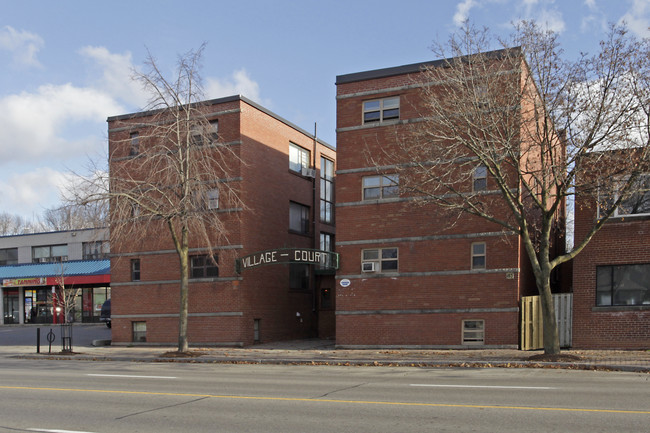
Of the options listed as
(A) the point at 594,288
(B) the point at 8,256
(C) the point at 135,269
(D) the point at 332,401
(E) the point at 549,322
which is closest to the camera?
(D) the point at 332,401

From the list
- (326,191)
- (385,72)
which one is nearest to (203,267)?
(326,191)

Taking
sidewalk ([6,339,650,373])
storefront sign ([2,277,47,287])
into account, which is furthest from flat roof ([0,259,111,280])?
sidewalk ([6,339,650,373])

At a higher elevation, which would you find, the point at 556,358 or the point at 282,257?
the point at 282,257

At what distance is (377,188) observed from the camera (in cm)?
2389

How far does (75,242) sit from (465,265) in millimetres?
41337

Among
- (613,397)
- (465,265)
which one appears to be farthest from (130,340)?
(613,397)

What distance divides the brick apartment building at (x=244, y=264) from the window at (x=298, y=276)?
0.17 ft

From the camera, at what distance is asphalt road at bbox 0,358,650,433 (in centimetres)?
877

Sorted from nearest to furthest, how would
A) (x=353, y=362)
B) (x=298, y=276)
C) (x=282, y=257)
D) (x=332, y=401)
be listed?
(x=332, y=401) → (x=353, y=362) → (x=282, y=257) → (x=298, y=276)

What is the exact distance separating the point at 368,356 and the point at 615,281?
28.5 feet

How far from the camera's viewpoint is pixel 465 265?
72.7 ft

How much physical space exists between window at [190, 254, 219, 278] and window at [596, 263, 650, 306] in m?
15.2

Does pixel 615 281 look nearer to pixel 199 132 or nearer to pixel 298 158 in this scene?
pixel 199 132

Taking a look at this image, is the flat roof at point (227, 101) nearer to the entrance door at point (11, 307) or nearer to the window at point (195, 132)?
the window at point (195, 132)
